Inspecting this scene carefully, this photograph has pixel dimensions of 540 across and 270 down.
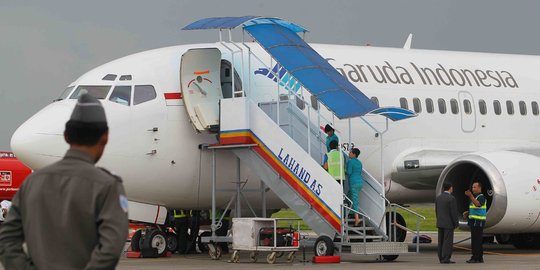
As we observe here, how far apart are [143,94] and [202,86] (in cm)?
111

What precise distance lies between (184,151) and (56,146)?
93.8 inches

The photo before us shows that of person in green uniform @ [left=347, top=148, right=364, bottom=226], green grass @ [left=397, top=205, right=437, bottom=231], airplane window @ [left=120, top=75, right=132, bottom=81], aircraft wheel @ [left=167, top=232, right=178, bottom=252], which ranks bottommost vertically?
aircraft wheel @ [left=167, top=232, right=178, bottom=252]

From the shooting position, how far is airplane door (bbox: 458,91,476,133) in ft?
74.4

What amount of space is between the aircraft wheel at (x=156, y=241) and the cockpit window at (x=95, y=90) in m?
2.74

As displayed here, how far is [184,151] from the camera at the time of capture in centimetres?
1883

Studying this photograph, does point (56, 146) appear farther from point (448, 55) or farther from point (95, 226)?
point (95, 226)

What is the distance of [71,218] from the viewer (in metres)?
4.98

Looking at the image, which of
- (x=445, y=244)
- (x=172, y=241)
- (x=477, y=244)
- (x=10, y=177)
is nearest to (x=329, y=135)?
(x=445, y=244)

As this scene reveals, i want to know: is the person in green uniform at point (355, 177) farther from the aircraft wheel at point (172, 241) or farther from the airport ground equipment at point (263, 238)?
the aircraft wheel at point (172, 241)

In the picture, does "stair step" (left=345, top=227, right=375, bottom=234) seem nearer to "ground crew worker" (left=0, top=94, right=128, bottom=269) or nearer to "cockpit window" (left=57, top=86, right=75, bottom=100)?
"cockpit window" (left=57, top=86, right=75, bottom=100)

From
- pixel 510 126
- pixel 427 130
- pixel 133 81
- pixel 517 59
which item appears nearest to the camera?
pixel 133 81

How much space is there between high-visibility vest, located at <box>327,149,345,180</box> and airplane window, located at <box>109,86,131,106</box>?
3.78m

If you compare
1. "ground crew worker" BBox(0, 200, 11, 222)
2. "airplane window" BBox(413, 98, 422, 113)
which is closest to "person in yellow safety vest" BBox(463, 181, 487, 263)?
"airplane window" BBox(413, 98, 422, 113)

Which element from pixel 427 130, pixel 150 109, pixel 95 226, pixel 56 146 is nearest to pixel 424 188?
pixel 427 130
